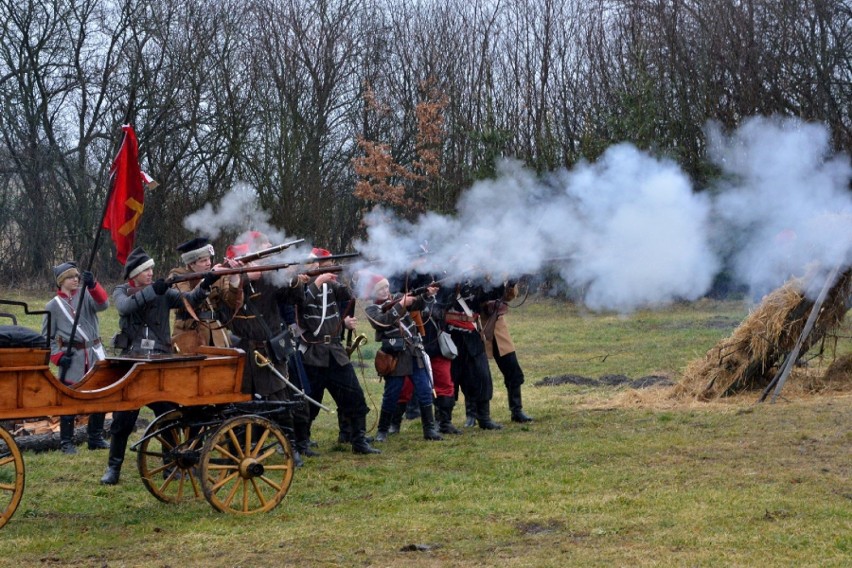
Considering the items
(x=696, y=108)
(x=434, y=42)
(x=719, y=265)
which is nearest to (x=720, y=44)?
(x=696, y=108)

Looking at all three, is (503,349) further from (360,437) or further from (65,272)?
(65,272)

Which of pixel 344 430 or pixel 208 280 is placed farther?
pixel 344 430

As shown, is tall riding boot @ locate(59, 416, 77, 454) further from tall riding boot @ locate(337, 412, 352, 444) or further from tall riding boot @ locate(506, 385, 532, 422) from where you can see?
tall riding boot @ locate(506, 385, 532, 422)

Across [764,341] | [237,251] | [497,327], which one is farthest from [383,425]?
[764,341]

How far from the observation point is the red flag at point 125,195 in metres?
8.33

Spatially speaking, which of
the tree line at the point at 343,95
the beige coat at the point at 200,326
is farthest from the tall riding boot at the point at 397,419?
the tree line at the point at 343,95

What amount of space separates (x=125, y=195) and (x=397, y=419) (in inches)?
165

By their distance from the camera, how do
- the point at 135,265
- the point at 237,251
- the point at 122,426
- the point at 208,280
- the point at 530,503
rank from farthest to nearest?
the point at 237,251 < the point at 135,265 < the point at 122,426 < the point at 208,280 < the point at 530,503

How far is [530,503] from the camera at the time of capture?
7504mm

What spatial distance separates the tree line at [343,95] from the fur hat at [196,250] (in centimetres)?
1667

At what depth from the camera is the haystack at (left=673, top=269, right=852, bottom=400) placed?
12289mm

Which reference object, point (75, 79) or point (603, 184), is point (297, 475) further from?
point (75, 79)

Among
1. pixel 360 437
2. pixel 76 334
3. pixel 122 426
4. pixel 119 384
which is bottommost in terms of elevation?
pixel 360 437

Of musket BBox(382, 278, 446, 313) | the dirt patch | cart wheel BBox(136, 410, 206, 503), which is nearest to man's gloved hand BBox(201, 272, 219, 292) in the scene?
cart wheel BBox(136, 410, 206, 503)
